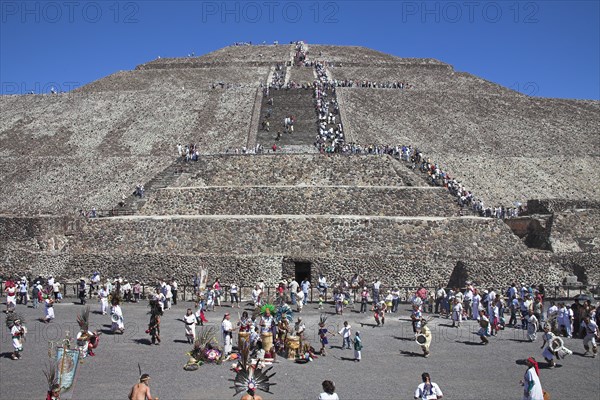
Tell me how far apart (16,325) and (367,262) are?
11471 millimetres

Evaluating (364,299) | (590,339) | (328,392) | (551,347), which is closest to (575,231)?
(364,299)

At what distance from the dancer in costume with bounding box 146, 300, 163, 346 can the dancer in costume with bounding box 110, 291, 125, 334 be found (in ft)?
3.96

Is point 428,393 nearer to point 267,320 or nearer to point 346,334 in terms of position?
point 346,334

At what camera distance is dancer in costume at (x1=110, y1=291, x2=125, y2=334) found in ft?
50.1

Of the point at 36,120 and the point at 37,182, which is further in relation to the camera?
the point at 36,120

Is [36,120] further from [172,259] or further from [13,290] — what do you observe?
[13,290]

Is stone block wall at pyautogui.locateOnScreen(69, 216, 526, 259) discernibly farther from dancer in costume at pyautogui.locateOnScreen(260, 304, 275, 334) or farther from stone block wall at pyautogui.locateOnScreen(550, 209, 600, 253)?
dancer in costume at pyautogui.locateOnScreen(260, 304, 275, 334)

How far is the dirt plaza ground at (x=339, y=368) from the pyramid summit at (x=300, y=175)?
17.8 ft

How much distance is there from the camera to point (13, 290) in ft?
53.7

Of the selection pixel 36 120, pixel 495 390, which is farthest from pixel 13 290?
pixel 36 120

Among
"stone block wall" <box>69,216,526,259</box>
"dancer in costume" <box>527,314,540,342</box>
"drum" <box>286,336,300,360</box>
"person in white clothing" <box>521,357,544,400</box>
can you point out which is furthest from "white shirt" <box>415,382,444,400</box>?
"stone block wall" <box>69,216,526,259</box>

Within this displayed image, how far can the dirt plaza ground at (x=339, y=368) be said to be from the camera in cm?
1115

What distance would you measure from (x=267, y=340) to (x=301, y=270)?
7.89m

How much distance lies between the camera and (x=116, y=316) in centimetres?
1540
